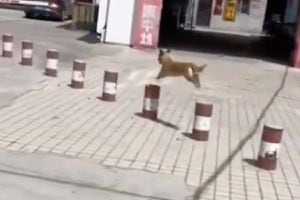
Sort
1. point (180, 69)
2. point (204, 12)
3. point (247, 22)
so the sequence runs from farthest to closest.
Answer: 1. point (204, 12)
2. point (247, 22)
3. point (180, 69)

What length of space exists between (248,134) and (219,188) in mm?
3152

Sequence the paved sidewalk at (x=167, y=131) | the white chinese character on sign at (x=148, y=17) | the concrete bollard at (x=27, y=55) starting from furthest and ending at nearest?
1. the white chinese character on sign at (x=148, y=17)
2. the concrete bollard at (x=27, y=55)
3. the paved sidewalk at (x=167, y=131)

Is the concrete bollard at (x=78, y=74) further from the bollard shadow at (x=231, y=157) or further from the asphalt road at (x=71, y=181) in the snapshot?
the asphalt road at (x=71, y=181)

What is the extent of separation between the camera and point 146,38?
69.8 feet

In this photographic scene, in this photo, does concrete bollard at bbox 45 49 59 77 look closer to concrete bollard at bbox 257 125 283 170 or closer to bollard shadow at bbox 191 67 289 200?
bollard shadow at bbox 191 67 289 200

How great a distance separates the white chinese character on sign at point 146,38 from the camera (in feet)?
69.8

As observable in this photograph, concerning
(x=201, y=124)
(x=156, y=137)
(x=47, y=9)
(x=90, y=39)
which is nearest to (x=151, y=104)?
(x=156, y=137)

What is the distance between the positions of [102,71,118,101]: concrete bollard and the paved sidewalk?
16 centimetres

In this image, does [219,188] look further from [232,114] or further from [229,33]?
[229,33]

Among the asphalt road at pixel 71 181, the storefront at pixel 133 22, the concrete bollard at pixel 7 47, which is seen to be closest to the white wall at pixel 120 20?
the storefront at pixel 133 22

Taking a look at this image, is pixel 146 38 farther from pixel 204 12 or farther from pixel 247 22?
pixel 204 12

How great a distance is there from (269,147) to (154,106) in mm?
2584

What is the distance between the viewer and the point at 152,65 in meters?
17.5

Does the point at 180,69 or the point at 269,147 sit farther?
the point at 180,69
